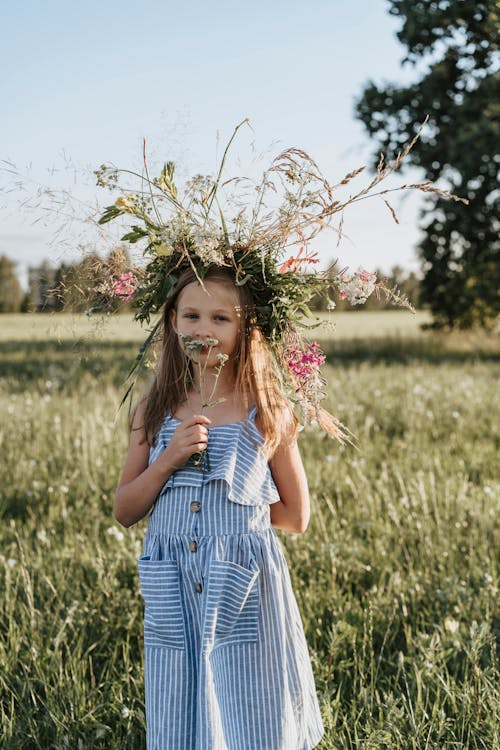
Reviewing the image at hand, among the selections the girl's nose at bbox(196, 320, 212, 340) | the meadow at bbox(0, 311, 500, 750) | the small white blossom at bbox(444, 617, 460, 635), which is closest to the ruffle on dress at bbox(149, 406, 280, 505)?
the girl's nose at bbox(196, 320, 212, 340)

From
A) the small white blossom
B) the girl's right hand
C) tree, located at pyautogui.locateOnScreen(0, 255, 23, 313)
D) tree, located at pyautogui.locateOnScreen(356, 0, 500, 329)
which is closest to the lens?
the girl's right hand

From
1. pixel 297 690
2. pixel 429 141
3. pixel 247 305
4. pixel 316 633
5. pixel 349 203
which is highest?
pixel 429 141

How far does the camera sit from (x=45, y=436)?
23.1ft

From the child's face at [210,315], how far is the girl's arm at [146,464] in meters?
0.25

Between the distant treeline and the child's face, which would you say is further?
the distant treeline

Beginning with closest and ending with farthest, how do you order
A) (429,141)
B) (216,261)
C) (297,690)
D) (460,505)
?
(216,261), (297,690), (460,505), (429,141)

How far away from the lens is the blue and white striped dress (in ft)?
8.19

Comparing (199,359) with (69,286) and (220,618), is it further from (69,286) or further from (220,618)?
(220,618)

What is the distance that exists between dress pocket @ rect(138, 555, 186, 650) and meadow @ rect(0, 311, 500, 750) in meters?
0.75

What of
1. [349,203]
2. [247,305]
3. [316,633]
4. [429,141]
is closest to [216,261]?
[247,305]

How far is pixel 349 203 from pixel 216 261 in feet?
1.55

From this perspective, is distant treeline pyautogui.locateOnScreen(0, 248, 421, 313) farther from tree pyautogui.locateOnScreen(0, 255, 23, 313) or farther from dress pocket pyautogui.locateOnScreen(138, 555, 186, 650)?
tree pyautogui.locateOnScreen(0, 255, 23, 313)

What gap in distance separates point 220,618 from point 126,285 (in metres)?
1.18

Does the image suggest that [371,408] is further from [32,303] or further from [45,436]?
[32,303]
